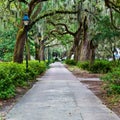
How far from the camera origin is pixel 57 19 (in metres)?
37.8

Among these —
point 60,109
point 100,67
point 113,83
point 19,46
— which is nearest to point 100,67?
point 100,67

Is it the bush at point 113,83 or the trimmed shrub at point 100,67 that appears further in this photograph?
the trimmed shrub at point 100,67

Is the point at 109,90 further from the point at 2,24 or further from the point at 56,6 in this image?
the point at 2,24

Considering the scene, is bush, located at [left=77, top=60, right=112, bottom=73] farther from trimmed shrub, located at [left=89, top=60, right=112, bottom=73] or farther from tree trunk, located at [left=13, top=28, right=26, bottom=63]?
tree trunk, located at [left=13, top=28, right=26, bottom=63]

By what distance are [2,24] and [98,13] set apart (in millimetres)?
7810

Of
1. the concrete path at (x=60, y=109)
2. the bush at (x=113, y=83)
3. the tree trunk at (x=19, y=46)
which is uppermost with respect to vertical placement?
the tree trunk at (x=19, y=46)

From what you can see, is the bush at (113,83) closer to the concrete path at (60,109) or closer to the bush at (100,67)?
the concrete path at (60,109)

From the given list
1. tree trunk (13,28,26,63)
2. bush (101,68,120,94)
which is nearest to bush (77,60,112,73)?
tree trunk (13,28,26,63)

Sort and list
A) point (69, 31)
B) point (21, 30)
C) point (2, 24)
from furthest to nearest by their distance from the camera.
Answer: point (69, 31)
point (2, 24)
point (21, 30)

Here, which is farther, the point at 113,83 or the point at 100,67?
the point at 100,67

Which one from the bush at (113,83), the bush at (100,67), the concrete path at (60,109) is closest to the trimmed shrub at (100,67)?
the bush at (100,67)

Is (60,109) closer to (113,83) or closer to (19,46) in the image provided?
(113,83)

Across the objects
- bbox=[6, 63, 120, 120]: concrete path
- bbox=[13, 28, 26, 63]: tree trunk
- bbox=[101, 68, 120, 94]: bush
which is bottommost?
bbox=[6, 63, 120, 120]: concrete path

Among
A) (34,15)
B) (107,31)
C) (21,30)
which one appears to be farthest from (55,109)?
(107,31)
